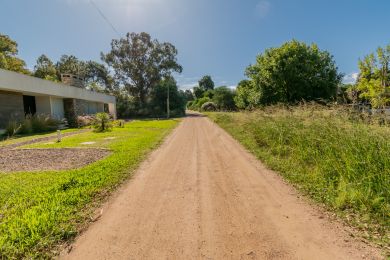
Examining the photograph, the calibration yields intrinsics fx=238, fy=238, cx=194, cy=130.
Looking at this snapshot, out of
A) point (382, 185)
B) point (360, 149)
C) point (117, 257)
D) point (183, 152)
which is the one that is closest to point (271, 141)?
point (183, 152)

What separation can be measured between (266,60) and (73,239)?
1874cm

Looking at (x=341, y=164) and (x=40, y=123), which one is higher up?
(x=40, y=123)

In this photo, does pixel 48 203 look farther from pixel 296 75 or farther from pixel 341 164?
pixel 296 75

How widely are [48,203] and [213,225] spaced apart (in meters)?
2.71

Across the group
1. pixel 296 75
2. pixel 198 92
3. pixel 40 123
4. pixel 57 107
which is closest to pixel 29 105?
pixel 57 107

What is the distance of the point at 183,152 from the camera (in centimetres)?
855

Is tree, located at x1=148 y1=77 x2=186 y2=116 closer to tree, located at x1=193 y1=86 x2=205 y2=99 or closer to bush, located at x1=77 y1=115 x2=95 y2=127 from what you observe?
bush, located at x1=77 y1=115 x2=95 y2=127

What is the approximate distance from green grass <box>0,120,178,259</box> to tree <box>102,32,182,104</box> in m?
41.8

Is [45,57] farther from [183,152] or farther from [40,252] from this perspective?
[40,252]

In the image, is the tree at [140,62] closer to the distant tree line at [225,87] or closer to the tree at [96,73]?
the distant tree line at [225,87]

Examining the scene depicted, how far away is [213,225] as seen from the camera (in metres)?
3.21

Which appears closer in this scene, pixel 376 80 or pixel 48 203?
pixel 48 203

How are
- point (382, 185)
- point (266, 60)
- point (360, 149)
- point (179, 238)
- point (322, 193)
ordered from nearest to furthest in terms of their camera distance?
point (179, 238) → point (382, 185) → point (322, 193) → point (360, 149) → point (266, 60)

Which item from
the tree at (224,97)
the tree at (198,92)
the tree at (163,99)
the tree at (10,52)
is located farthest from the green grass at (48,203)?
the tree at (198,92)
